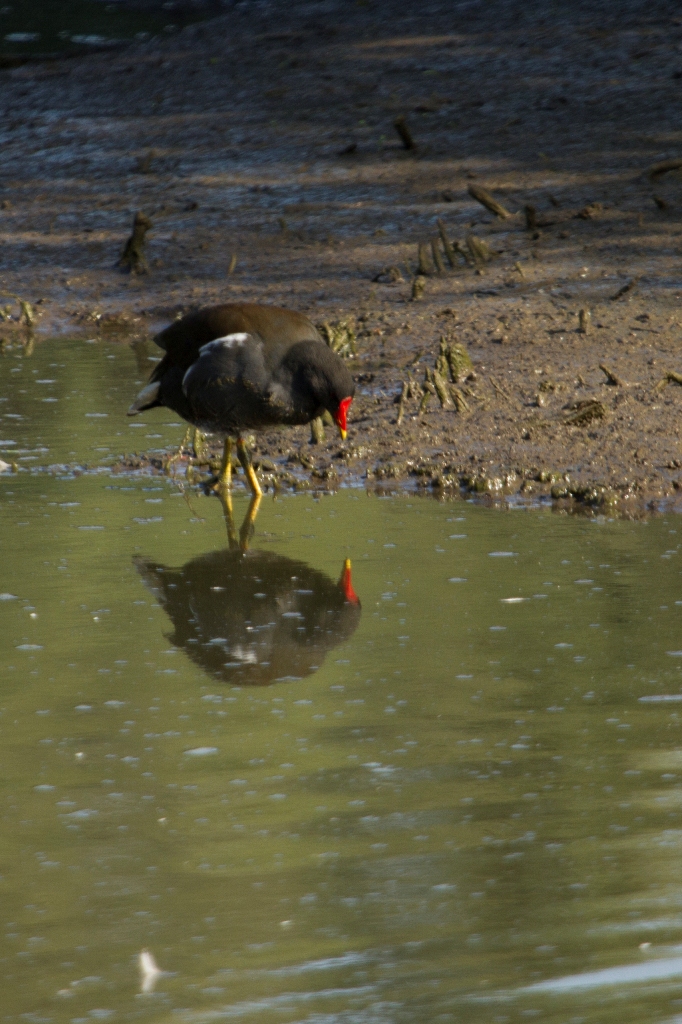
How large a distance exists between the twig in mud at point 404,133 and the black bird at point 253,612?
891 cm

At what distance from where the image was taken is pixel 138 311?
12180 millimetres

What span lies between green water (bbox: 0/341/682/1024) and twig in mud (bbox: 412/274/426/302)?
168 inches

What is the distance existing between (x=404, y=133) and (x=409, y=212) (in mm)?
1599

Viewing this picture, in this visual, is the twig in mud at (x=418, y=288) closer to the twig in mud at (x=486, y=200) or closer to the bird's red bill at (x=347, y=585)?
the twig in mud at (x=486, y=200)

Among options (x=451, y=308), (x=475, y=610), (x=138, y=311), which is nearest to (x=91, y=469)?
(x=475, y=610)

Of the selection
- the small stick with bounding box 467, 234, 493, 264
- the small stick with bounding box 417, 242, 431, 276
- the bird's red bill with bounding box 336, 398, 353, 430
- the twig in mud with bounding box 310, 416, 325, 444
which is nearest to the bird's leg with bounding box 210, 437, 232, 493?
the twig in mud with bounding box 310, 416, 325, 444

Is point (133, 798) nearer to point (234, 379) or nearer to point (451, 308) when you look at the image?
point (234, 379)

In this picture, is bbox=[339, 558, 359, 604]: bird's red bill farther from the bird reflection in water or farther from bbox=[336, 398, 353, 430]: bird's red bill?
bbox=[336, 398, 353, 430]: bird's red bill

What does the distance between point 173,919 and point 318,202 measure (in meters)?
11.2

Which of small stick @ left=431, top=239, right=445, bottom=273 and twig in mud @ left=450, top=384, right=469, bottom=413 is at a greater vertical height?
small stick @ left=431, top=239, right=445, bottom=273

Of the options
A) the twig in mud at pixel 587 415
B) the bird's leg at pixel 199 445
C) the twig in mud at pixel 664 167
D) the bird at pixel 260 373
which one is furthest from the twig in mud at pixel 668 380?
the twig in mud at pixel 664 167

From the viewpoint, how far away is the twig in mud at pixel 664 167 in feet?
42.1

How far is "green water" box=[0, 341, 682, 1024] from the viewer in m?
3.11

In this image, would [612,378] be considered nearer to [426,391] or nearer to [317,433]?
[426,391]
